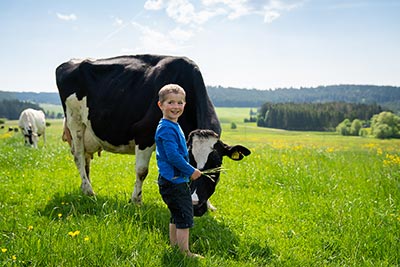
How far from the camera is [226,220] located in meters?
5.56

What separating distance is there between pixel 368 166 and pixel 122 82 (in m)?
7.15

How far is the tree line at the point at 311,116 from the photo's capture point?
184 ft

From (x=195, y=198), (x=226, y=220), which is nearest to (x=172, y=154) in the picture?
(x=195, y=198)

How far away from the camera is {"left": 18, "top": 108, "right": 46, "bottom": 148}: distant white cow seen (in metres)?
17.5

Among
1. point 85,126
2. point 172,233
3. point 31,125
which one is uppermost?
point 85,126

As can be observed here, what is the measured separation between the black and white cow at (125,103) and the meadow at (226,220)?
0.93m

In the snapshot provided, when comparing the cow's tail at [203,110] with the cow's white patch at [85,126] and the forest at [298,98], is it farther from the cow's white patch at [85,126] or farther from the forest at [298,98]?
the forest at [298,98]

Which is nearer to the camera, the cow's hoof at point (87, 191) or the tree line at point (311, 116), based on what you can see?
the cow's hoof at point (87, 191)

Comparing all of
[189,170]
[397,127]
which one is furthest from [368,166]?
[397,127]

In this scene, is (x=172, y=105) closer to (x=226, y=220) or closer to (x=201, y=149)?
(x=201, y=149)

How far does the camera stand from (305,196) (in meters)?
6.84

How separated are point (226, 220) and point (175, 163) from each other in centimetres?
226

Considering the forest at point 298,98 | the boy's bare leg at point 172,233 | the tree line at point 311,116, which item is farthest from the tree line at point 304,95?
the boy's bare leg at point 172,233

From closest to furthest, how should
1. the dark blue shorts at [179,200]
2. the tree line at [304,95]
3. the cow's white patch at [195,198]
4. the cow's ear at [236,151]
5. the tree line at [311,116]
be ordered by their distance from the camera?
the dark blue shorts at [179,200] → the cow's white patch at [195,198] → the cow's ear at [236,151] → the tree line at [311,116] → the tree line at [304,95]
